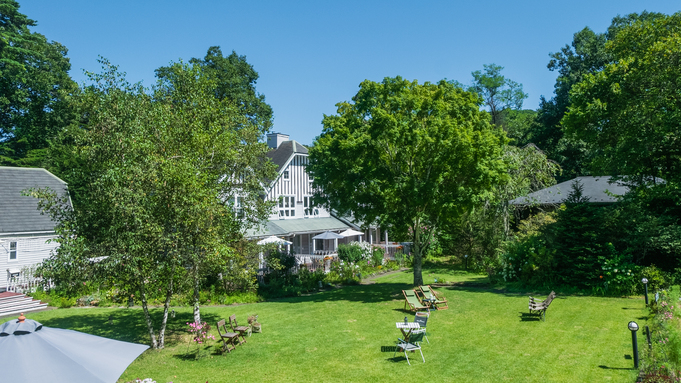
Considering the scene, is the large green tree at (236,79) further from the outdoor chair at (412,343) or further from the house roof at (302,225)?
the outdoor chair at (412,343)

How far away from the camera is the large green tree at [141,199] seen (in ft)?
34.1

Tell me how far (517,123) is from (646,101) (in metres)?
33.6

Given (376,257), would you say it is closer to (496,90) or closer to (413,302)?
(413,302)

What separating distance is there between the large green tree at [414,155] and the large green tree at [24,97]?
31934 mm

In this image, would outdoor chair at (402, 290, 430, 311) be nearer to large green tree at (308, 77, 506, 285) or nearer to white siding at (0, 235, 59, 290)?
large green tree at (308, 77, 506, 285)

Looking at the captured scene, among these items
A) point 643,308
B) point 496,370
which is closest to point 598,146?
point 643,308

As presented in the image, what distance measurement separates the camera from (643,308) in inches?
610

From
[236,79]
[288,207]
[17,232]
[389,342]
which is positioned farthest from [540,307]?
[236,79]

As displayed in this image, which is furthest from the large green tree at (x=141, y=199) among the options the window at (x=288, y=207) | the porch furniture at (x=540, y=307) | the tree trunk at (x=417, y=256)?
the window at (x=288, y=207)

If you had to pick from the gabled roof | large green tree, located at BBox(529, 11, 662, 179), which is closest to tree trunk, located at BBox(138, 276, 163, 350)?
the gabled roof

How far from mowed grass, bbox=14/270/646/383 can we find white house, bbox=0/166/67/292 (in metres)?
7.38

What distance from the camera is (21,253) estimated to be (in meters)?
22.8

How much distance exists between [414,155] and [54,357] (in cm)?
1531

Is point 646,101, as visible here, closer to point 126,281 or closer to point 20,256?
point 126,281
